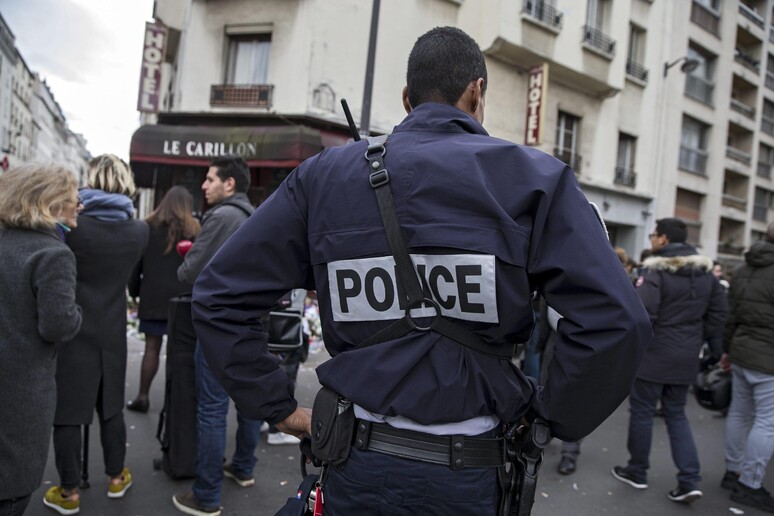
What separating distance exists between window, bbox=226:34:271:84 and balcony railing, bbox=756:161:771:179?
74.8 ft

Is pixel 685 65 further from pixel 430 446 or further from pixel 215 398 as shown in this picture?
pixel 430 446

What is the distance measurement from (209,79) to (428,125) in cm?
1229

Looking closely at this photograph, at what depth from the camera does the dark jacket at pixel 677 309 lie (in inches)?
167

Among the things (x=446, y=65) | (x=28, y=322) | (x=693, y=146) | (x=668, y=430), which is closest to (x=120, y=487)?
(x=28, y=322)

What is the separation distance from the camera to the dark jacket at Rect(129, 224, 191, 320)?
4785 mm

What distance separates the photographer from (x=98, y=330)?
130 inches

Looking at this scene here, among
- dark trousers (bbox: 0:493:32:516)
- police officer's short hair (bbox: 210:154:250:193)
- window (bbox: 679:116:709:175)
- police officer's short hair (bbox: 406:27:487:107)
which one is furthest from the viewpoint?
window (bbox: 679:116:709:175)

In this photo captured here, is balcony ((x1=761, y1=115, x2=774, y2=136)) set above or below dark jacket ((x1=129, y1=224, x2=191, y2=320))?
above

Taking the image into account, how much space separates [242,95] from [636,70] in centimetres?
1238

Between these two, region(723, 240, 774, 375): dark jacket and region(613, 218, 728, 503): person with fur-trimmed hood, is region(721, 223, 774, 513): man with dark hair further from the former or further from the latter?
region(613, 218, 728, 503): person with fur-trimmed hood

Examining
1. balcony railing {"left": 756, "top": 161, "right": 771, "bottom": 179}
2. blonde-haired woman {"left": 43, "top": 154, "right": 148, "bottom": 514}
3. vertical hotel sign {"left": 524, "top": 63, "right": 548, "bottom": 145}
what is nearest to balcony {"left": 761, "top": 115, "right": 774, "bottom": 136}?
balcony railing {"left": 756, "top": 161, "right": 771, "bottom": 179}

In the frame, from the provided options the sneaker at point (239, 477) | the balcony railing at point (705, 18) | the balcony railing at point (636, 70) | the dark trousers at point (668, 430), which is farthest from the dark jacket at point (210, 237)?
the balcony railing at point (705, 18)

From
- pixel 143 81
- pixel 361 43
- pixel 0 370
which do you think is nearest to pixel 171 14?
pixel 143 81

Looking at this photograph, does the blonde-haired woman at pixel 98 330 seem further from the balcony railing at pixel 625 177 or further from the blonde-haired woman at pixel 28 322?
the balcony railing at pixel 625 177
